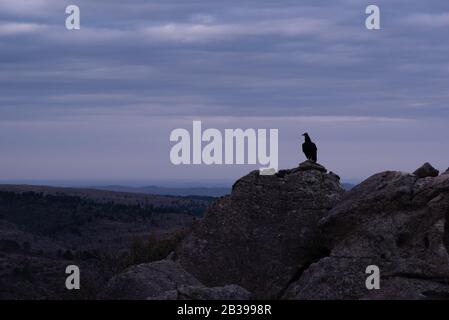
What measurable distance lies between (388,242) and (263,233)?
10.2ft

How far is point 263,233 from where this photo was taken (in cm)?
2070

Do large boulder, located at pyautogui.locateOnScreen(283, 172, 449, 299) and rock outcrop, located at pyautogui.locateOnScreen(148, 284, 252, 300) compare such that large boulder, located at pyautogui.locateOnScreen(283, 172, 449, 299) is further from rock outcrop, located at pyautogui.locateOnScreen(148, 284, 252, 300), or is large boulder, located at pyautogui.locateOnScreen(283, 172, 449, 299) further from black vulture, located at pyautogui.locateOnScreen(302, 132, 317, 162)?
black vulture, located at pyautogui.locateOnScreen(302, 132, 317, 162)

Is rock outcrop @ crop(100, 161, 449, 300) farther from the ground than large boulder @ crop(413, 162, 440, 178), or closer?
closer

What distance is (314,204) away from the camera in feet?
69.6

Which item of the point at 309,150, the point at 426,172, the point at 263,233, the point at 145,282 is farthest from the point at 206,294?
the point at 309,150

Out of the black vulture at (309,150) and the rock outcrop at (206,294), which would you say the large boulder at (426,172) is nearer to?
the black vulture at (309,150)

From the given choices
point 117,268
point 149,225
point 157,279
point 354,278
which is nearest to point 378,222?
point 354,278

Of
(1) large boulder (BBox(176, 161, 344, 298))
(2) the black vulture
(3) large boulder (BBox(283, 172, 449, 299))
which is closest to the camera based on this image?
(3) large boulder (BBox(283, 172, 449, 299))

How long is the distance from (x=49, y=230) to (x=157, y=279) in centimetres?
5683

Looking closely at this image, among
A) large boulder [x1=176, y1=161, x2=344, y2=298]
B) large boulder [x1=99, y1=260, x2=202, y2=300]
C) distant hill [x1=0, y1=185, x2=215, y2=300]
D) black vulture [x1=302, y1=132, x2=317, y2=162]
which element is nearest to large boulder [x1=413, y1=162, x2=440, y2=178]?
large boulder [x1=176, y1=161, x2=344, y2=298]

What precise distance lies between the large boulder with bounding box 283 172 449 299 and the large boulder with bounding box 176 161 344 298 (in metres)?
0.81

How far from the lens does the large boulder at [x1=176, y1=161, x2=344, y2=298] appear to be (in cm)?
1997
